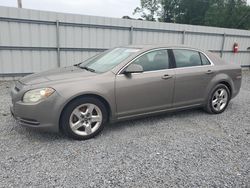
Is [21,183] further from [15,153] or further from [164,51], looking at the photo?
[164,51]

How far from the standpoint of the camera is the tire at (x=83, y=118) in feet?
10.1

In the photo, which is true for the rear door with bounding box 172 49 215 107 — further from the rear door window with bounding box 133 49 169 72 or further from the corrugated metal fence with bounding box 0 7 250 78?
the corrugated metal fence with bounding box 0 7 250 78

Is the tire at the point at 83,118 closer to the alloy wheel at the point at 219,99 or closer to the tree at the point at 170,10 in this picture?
the alloy wheel at the point at 219,99

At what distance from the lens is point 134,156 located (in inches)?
111

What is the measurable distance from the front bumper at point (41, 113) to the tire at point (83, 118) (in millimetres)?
133

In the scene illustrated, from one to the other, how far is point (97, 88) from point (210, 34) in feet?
32.3

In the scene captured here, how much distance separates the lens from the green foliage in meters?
25.7

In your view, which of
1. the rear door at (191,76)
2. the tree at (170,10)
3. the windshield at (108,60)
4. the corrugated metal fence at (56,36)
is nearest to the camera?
the windshield at (108,60)

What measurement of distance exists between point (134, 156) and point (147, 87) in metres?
1.26

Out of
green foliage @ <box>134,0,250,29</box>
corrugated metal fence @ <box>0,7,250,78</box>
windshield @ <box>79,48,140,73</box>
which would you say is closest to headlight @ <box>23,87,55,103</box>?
windshield @ <box>79,48,140,73</box>

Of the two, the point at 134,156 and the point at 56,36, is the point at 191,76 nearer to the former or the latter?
the point at 134,156

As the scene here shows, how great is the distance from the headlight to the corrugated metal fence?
5013mm

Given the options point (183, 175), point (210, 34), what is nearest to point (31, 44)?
point (183, 175)

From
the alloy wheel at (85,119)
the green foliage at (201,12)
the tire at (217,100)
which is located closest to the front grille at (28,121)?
the alloy wheel at (85,119)
